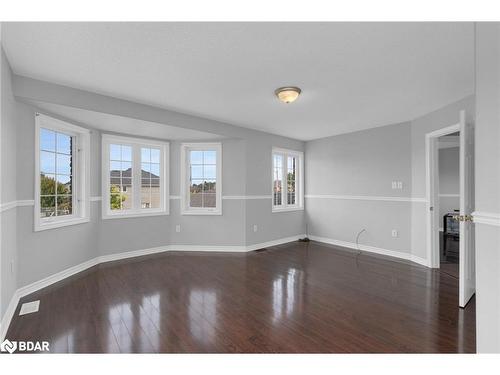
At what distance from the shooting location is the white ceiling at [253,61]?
1.83 metres

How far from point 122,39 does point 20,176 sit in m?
2.01

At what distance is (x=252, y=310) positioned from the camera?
8.04 feet

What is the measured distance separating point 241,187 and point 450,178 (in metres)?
5.96

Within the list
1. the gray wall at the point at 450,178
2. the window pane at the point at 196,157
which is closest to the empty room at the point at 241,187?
the window pane at the point at 196,157

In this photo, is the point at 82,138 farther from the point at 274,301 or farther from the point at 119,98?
the point at 274,301

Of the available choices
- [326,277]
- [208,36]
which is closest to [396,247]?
[326,277]

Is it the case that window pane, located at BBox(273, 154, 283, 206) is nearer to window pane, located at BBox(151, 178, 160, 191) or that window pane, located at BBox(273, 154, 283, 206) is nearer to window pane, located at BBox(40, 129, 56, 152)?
window pane, located at BBox(151, 178, 160, 191)

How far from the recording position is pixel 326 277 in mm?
3391

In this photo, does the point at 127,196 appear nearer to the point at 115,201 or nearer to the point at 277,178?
the point at 115,201

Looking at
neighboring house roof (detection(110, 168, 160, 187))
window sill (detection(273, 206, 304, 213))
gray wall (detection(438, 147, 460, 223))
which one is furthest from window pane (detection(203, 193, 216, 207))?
gray wall (detection(438, 147, 460, 223))

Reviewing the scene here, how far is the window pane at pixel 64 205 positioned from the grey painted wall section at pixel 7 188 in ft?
2.79

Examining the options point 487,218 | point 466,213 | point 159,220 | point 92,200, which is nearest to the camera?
point 487,218

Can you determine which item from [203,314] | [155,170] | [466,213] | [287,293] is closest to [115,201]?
[155,170]
